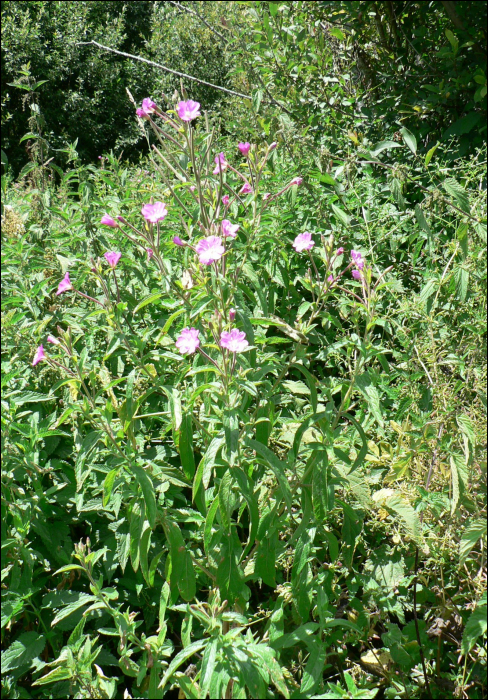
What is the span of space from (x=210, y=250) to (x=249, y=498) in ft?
2.22

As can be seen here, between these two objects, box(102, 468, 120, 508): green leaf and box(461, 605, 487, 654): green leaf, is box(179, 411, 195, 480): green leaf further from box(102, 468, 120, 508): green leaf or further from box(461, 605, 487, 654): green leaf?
box(461, 605, 487, 654): green leaf

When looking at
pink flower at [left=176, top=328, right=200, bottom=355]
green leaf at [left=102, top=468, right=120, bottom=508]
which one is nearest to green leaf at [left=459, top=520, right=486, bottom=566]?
pink flower at [left=176, top=328, right=200, bottom=355]

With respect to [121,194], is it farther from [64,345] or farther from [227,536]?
[227,536]

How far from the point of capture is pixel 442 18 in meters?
2.58

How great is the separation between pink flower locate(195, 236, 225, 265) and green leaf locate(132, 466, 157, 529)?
24.6 inches

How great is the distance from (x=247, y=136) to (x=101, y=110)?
739cm

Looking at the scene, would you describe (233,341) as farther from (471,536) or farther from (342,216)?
(342,216)

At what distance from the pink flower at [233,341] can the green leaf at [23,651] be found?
1.12m

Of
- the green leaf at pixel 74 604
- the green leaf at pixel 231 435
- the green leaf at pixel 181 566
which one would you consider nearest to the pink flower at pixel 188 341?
the green leaf at pixel 231 435

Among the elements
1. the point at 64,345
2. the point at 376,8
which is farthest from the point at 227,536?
the point at 376,8

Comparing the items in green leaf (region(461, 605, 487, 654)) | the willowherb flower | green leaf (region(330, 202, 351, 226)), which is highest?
the willowherb flower

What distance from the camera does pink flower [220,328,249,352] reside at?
4.93 feet

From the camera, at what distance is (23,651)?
1775 mm

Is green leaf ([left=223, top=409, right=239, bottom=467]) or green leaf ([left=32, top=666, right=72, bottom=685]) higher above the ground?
green leaf ([left=223, top=409, right=239, bottom=467])
